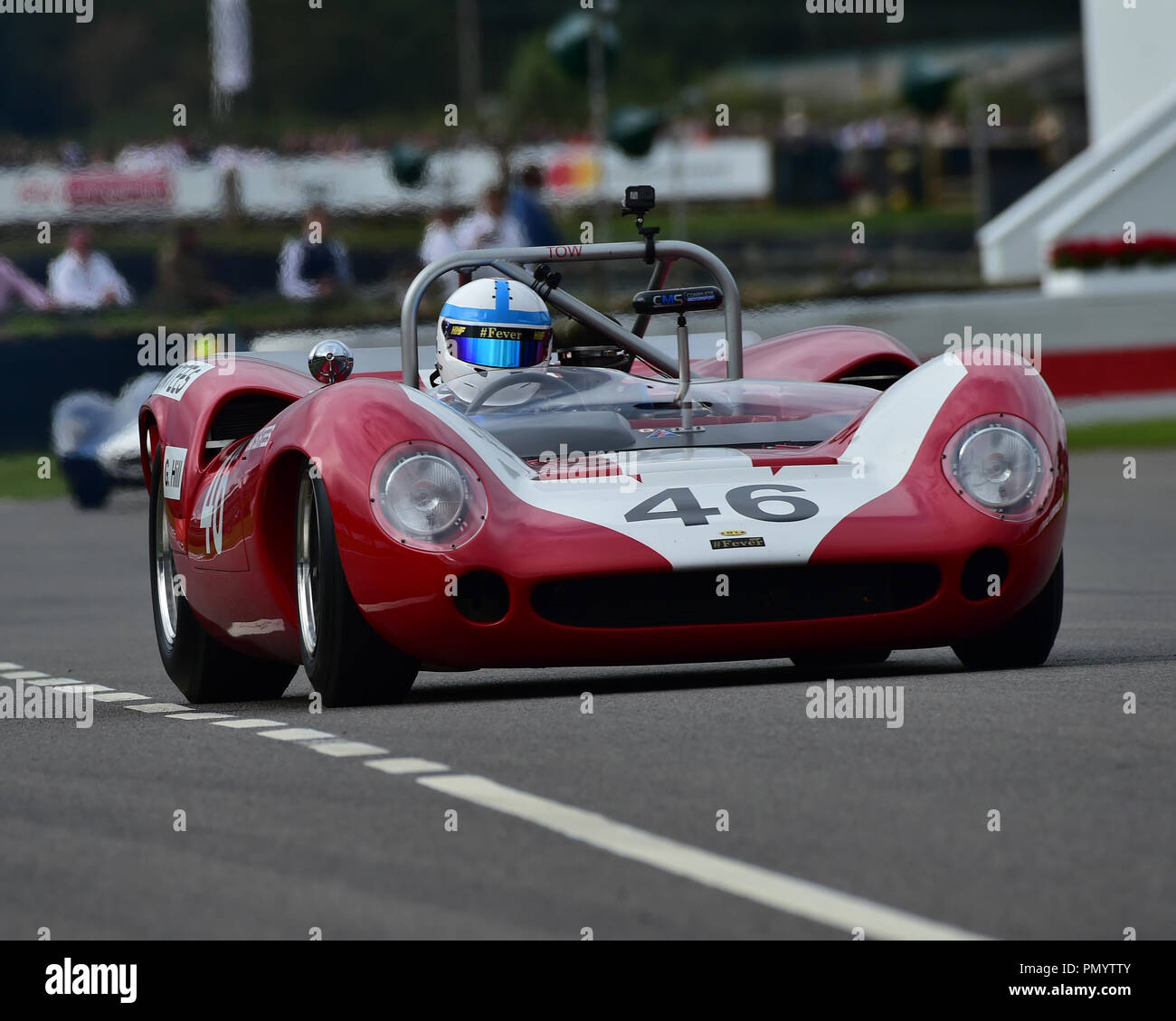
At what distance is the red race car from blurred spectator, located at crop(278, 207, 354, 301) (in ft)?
51.1

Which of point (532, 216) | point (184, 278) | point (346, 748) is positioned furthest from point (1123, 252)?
point (346, 748)

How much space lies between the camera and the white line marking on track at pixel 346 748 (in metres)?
6.08

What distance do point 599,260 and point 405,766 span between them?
2.96 m

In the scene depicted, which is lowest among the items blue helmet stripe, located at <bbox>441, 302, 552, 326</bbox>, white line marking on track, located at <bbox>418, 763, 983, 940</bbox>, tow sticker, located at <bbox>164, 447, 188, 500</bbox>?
white line marking on track, located at <bbox>418, 763, 983, 940</bbox>

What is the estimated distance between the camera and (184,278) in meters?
25.2

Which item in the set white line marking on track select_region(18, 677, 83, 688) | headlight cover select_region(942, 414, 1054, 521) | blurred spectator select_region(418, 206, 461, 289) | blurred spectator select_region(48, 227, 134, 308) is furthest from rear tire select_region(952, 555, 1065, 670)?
blurred spectator select_region(48, 227, 134, 308)

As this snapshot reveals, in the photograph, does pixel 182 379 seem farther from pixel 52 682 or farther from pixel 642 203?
pixel 642 203

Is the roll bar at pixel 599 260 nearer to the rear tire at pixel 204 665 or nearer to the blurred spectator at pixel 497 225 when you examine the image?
the rear tire at pixel 204 665

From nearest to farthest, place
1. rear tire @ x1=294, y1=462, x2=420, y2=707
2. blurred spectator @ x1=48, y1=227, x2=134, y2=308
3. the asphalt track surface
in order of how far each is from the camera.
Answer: the asphalt track surface → rear tire @ x1=294, y1=462, x2=420, y2=707 → blurred spectator @ x1=48, y1=227, x2=134, y2=308

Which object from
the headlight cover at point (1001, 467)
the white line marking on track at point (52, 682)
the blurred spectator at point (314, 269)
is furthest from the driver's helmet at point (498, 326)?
the blurred spectator at point (314, 269)

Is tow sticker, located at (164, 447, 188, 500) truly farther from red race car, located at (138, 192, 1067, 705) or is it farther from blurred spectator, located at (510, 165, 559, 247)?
blurred spectator, located at (510, 165, 559, 247)

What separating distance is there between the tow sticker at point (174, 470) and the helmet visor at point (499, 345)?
913 mm

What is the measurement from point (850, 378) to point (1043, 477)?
1.86 meters

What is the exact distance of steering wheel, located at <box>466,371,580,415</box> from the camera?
7801mm
